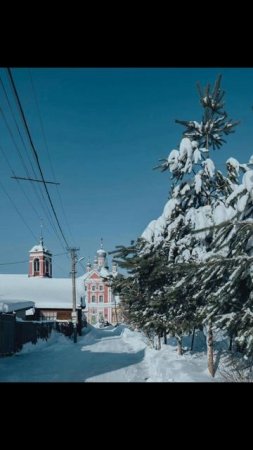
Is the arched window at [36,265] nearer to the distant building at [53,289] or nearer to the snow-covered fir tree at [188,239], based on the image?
the distant building at [53,289]

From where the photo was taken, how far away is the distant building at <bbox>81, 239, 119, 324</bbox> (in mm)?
5023

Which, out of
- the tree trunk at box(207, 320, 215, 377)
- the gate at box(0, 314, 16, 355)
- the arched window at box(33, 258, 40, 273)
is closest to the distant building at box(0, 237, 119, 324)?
the arched window at box(33, 258, 40, 273)

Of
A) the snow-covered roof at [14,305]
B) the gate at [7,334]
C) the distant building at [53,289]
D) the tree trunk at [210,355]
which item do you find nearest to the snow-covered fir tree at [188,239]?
the tree trunk at [210,355]

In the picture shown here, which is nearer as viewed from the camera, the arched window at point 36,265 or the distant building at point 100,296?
the arched window at point 36,265

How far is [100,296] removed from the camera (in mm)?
5301

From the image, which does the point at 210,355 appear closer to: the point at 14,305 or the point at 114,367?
the point at 114,367

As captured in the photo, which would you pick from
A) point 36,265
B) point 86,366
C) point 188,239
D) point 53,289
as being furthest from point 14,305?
point 188,239

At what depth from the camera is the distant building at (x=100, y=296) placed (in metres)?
5.02

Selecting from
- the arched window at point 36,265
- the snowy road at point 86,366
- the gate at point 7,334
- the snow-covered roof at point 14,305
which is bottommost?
the snowy road at point 86,366
